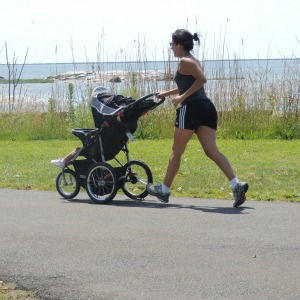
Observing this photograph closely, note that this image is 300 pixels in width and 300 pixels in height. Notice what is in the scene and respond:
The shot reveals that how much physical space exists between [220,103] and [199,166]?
6470 mm

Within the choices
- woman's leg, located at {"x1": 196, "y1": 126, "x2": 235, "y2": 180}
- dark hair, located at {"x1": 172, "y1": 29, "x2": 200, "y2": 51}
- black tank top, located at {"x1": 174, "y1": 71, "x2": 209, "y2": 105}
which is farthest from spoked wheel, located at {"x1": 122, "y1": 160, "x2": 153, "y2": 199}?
dark hair, located at {"x1": 172, "y1": 29, "x2": 200, "y2": 51}

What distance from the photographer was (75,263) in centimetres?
715

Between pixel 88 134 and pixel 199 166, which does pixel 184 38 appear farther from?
pixel 199 166

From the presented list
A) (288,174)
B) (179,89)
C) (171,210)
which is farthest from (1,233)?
(288,174)

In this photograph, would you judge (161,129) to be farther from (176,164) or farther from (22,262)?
(22,262)

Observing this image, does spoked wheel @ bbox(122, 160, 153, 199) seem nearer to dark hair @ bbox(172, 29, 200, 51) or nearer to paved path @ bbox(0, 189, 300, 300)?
paved path @ bbox(0, 189, 300, 300)

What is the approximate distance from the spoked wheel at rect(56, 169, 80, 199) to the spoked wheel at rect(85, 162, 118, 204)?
0.33 meters

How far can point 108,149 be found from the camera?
10.5 meters

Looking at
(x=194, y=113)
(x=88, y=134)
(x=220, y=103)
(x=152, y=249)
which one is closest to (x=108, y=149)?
(x=88, y=134)

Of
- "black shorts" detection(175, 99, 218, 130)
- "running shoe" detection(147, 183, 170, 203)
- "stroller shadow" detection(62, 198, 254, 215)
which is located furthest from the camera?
"running shoe" detection(147, 183, 170, 203)

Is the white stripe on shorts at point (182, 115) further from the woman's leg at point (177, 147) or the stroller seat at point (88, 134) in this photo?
the stroller seat at point (88, 134)

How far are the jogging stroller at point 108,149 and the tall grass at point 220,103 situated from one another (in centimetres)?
895

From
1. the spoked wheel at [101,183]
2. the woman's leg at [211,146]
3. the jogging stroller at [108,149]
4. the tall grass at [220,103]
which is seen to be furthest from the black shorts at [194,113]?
the tall grass at [220,103]

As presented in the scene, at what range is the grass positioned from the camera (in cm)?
1123
